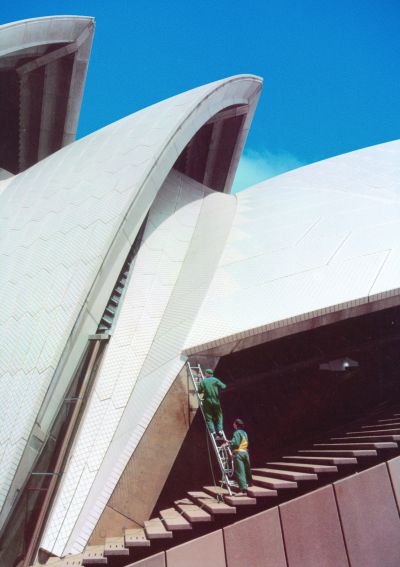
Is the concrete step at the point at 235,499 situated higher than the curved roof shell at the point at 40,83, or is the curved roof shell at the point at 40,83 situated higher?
the curved roof shell at the point at 40,83

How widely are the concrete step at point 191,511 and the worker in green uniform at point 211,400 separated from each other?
921 mm

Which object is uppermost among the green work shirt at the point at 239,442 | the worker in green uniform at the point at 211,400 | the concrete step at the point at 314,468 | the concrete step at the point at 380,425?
the worker in green uniform at the point at 211,400

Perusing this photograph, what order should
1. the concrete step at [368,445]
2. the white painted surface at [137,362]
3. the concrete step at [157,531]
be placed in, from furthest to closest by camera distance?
1. the concrete step at [368,445]
2. the white painted surface at [137,362]
3. the concrete step at [157,531]

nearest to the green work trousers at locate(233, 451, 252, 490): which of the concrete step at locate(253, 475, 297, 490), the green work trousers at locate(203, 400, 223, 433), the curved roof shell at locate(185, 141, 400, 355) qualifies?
the concrete step at locate(253, 475, 297, 490)

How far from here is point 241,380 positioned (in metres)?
6.68

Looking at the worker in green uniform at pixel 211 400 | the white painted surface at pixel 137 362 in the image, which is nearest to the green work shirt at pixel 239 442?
the worker in green uniform at pixel 211 400

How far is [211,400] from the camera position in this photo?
5.20m

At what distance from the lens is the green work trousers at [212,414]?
5244 millimetres

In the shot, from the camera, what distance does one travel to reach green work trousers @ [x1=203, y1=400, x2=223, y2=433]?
5.24 m

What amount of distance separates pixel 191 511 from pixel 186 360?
6.16 ft

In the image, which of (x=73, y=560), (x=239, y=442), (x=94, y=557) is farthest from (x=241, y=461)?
(x=73, y=560)

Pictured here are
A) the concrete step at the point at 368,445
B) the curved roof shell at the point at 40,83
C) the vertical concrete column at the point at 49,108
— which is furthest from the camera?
the vertical concrete column at the point at 49,108

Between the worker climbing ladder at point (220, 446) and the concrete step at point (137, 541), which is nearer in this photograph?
the concrete step at point (137, 541)

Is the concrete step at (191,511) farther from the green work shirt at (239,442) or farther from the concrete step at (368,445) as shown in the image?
the concrete step at (368,445)
